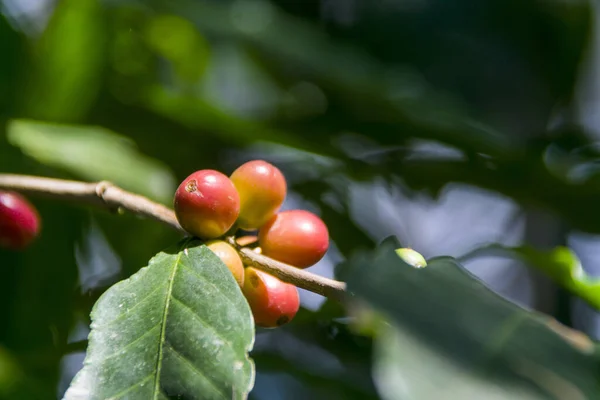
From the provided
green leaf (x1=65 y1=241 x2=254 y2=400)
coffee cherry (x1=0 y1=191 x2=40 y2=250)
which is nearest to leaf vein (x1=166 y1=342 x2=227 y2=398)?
green leaf (x1=65 y1=241 x2=254 y2=400)

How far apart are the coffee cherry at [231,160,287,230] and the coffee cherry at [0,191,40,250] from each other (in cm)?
36

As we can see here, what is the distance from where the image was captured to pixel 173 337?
27.3 inches

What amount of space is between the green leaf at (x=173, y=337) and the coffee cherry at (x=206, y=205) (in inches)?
1.4

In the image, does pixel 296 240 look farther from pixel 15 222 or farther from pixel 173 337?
pixel 15 222

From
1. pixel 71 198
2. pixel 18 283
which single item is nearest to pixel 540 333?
pixel 71 198

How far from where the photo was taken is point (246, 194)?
32.8 inches

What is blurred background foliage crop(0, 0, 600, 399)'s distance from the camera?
138 cm

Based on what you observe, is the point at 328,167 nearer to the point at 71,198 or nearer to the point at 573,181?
the point at 573,181

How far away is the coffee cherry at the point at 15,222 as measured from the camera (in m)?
1.03

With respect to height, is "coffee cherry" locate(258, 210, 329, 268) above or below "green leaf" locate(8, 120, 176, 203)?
above

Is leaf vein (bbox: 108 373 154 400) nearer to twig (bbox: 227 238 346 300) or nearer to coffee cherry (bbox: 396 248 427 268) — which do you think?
twig (bbox: 227 238 346 300)

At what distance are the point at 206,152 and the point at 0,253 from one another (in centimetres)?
51

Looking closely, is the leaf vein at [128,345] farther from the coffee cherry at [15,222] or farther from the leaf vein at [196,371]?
the coffee cherry at [15,222]

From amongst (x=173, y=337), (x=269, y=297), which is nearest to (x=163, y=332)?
(x=173, y=337)
